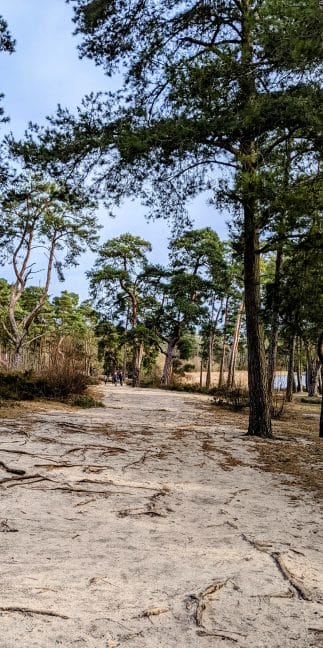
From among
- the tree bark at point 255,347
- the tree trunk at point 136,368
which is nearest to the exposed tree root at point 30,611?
the tree bark at point 255,347

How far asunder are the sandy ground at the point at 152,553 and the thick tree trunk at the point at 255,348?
2917mm

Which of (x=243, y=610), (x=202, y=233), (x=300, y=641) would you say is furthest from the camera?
(x=202, y=233)

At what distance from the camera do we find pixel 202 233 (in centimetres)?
2848

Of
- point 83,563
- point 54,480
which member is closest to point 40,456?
point 54,480

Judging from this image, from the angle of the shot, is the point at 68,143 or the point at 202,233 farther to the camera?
the point at 202,233

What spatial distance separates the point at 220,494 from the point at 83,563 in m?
1.98

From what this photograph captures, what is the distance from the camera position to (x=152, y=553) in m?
2.62

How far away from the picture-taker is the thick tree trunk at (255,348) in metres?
8.29

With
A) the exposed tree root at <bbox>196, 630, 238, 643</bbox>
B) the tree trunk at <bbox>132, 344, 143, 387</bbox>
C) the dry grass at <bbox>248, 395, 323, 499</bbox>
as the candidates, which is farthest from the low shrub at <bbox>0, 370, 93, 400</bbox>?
the tree trunk at <bbox>132, 344, 143, 387</bbox>

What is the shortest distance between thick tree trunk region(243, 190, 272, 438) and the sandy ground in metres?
2.92

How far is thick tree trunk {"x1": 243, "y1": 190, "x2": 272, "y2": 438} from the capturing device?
8291 mm

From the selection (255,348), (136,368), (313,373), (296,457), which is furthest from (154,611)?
(313,373)

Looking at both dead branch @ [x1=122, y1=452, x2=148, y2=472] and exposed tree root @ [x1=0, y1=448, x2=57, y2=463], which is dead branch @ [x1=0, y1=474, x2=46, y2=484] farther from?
dead branch @ [x1=122, y1=452, x2=148, y2=472]

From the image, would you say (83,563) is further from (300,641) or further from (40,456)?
(40,456)
